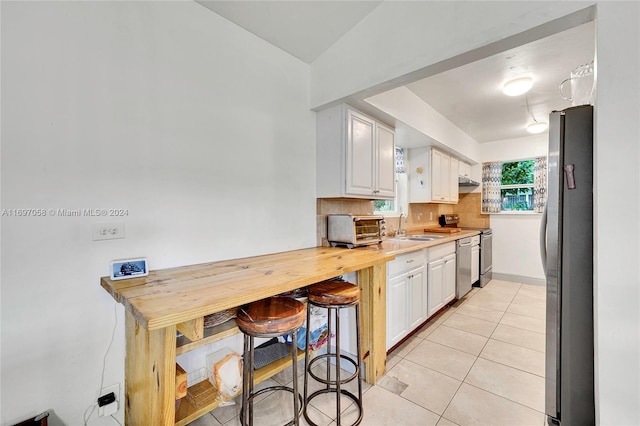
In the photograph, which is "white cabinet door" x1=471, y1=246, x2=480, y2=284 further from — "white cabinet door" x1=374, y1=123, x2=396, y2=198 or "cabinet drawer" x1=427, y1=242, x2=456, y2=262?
"white cabinet door" x1=374, y1=123, x2=396, y2=198

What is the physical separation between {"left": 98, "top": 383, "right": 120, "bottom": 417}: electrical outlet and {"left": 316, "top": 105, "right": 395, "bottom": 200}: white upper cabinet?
6.23 feet

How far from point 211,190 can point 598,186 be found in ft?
6.65

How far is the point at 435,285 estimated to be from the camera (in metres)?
3.02

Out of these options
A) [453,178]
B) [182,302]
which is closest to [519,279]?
[453,178]

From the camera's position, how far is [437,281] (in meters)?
3.07

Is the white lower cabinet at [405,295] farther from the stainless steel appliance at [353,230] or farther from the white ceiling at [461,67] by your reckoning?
the white ceiling at [461,67]

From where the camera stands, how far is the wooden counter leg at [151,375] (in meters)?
1.09

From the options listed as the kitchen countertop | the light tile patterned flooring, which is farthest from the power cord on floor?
the kitchen countertop

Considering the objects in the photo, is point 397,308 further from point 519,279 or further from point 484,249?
point 519,279

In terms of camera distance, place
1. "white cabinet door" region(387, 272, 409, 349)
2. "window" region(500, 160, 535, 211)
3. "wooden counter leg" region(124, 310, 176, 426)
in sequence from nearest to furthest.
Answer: "wooden counter leg" region(124, 310, 176, 426) < "white cabinet door" region(387, 272, 409, 349) < "window" region(500, 160, 535, 211)

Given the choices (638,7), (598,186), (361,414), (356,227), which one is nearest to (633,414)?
(598,186)

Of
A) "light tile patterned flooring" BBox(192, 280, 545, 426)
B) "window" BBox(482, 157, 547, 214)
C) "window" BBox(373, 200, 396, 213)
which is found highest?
"window" BBox(482, 157, 547, 214)

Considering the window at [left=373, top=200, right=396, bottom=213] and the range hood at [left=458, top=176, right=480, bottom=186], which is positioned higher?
the range hood at [left=458, top=176, right=480, bottom=186]

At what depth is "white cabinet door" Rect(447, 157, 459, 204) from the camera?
438cm
